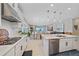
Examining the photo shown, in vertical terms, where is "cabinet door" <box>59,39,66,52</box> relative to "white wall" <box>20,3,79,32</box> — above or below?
below

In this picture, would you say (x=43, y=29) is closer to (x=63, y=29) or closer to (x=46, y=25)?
(x=46, y=25)

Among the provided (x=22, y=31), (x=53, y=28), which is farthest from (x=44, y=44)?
(x=53, y=28)

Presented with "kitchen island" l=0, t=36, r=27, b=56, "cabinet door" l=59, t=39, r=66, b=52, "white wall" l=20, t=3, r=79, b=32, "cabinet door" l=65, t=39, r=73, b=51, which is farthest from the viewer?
"cabinet door" l=59, t=39, r=66, b=52

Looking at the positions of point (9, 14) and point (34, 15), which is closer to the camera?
point (9, 14)

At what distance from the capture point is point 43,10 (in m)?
2.25

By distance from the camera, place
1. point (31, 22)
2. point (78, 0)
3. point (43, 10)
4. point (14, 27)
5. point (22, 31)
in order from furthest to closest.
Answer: point (14, 27) < point (22, 31) < point (31, 22) < point (43, 10) < point (78, 0)

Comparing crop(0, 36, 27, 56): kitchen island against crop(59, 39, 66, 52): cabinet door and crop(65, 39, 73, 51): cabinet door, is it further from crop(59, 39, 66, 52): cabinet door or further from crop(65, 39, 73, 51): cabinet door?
crop(65, 39, 73, 51): cabinet door

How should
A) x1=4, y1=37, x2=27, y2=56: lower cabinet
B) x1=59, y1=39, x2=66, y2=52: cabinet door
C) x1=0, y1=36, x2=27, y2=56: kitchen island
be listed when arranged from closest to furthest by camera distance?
x1=0, y1=36, x2=27, y2=56: kitchen island, x1=4, y1=37, x2=27, y2=56: lower cabinet, x1=59, y1=39, x2=66, y2=52: cabinet door

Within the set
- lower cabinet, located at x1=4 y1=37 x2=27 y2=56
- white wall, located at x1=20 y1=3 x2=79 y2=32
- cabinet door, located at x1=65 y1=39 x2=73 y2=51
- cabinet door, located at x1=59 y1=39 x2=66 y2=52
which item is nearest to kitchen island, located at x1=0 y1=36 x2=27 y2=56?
lower cabinet, located at x1=4 y1=37 x2=27 y2=56

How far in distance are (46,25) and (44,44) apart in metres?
1.38

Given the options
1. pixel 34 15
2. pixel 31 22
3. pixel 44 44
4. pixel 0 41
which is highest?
pixel 34 15

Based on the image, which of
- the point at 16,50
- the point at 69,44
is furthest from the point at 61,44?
the point at 16,50

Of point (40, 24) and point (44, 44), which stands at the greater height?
point (40, 24)

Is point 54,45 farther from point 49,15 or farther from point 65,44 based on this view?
point 49,15
